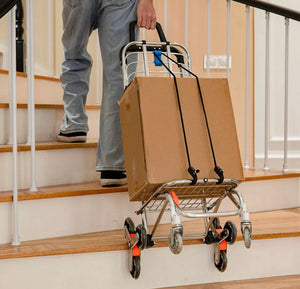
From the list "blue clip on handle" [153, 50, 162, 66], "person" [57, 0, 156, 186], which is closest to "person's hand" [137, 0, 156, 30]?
"person" [57, 0, 156, 186]

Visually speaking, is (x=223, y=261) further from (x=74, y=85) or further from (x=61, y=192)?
(x=74, y=85)

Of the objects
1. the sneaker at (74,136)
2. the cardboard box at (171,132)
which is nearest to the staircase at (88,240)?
the sneaker at (74,136)

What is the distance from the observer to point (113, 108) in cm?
186

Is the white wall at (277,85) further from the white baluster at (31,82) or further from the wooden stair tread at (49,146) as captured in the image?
the white baluster at (31,82)

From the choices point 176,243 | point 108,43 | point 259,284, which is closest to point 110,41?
point 108,43

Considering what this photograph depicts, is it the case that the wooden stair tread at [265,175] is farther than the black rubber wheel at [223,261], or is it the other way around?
the wooden stair tread at [265,175]

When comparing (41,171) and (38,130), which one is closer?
(41,171)

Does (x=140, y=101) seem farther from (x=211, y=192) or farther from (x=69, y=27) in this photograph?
(x=69, y=27)

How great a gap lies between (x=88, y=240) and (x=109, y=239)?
7 cm

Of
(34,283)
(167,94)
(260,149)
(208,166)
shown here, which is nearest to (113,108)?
(167,94)

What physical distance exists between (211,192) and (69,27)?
36.6 inches

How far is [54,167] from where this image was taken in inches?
79.6

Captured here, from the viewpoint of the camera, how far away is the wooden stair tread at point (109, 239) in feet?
5.20

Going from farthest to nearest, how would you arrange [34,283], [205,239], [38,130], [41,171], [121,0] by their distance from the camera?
[38,130] < [41,171] < [121,0] < [205,239] < [34,283]
